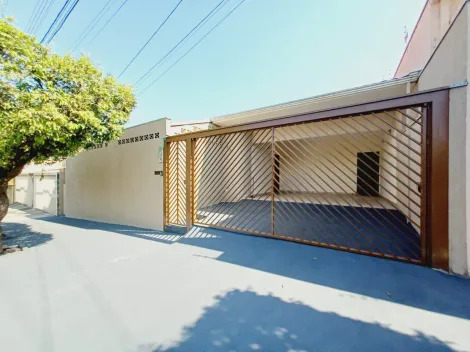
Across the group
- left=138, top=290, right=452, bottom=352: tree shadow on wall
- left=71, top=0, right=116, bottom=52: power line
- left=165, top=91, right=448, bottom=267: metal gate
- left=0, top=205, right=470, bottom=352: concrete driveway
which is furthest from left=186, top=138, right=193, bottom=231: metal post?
left=71, top=0, right=116, bottom=52: power line

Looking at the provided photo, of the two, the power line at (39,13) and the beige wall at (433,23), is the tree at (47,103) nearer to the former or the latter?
the power line at (39,13)

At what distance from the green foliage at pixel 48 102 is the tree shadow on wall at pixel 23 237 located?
1.73 metres

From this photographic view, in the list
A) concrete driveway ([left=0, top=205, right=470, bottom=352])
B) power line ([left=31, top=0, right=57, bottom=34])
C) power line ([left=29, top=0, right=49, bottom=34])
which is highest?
power line ([left=29, top=0, right=49, bottom=34])

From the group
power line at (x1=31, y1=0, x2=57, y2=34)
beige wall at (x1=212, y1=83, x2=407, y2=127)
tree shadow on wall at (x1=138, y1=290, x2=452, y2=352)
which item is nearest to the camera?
tree shadow on wall at (x1=138, y1=290, x2=452, y2=352)

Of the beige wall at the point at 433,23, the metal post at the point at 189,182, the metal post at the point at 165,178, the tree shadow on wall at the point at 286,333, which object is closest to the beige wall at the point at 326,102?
the beige wall at the point at 433,23

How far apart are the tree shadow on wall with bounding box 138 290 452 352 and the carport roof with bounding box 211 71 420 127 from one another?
442cm

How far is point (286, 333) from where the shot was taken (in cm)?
153

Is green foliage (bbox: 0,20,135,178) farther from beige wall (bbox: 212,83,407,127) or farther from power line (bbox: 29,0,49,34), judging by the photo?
beige wall (bbox: 212,83,407,127)

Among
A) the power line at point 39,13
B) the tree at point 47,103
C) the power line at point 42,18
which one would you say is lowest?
the tree at point 47,103

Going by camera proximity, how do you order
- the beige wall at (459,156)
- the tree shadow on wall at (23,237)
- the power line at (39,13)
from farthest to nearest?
1. the power line at (39,13)
2. the tree shadow on wall at (23,237)
3. the beige wall at (459,156)

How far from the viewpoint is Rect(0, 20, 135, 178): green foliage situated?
292cm

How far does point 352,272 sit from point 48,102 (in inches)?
212

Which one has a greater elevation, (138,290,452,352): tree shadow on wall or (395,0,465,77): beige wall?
(395,0,465,77): beige wall

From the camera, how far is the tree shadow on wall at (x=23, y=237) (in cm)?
432
